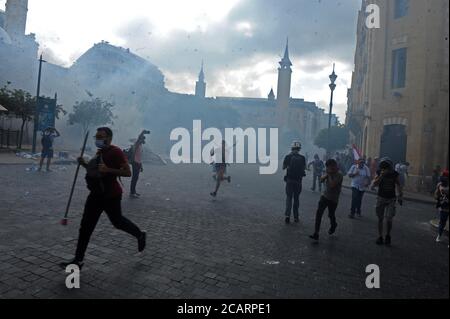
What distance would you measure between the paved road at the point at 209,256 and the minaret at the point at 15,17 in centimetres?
4171

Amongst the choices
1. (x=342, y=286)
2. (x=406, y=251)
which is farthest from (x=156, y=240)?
(x=406, y=251)

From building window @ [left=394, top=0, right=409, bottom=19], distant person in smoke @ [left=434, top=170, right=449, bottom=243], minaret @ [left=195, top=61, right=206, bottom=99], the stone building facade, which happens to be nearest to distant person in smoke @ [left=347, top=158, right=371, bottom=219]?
distant person in smoke @ [left=434, top=170, right=449, bottom=243]

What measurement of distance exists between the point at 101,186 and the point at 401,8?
19934 mm

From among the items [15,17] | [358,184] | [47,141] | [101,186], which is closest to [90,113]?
[47,141]

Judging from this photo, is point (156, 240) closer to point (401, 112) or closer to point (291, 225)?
point (291, 225)

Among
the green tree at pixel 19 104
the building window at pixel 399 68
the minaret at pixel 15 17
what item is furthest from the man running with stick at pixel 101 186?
the minaret at pixel 15 17

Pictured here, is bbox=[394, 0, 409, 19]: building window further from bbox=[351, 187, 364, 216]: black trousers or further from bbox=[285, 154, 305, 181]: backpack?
bbox=[285, 154, 305, 181]: backpack

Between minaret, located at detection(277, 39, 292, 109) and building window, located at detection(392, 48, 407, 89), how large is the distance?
2486 inches

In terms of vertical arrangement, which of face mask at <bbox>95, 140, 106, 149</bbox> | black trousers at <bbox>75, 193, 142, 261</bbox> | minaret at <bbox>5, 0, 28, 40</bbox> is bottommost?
black trousers at <bbox>75, 193, 142, 261</bbox>

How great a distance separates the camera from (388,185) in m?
6.33

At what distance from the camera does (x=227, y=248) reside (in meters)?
5.18

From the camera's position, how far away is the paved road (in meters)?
3.65

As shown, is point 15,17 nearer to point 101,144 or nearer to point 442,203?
point 101,144
